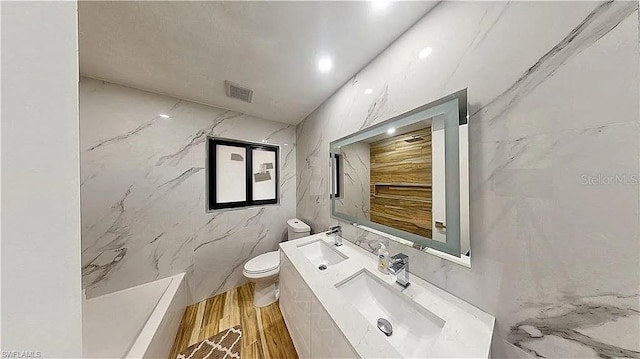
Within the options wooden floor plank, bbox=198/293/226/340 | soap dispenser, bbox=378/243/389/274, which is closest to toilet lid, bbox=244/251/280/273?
wooden floor plank, bbox=198/293/226/340

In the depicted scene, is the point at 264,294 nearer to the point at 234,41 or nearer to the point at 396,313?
the point at 396,313

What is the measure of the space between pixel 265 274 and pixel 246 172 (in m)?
1.12

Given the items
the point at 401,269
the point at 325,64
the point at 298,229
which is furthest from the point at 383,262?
the point at 325,64

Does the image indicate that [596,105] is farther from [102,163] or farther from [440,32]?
[102,163]

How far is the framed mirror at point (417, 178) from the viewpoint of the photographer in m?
0.78

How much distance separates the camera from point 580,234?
1.76ft

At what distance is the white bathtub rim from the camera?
3.24 feet

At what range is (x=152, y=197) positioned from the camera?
1.61 m

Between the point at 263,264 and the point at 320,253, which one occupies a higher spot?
the point at 320,253

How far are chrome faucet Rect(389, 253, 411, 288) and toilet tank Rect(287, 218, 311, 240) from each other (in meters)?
1.15

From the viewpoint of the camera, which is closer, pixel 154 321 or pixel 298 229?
pixel 154 321

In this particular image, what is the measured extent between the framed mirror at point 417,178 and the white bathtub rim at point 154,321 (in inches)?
56.1

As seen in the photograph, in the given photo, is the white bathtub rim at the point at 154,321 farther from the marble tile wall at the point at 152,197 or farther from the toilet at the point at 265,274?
the toilet at the point at 265,274

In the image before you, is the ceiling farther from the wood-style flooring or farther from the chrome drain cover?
the wood-style flooring
